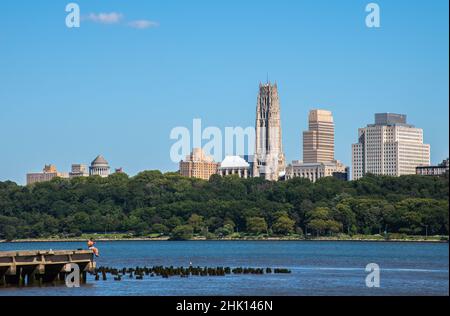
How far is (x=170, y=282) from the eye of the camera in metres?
86.6

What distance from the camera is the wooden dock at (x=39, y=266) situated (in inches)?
2906

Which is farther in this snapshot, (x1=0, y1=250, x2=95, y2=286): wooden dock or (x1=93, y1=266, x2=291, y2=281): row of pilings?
(x1=93, y1=266, x2=291, y2=281): row of pilings

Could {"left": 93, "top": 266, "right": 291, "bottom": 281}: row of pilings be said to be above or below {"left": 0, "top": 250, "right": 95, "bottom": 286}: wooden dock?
below

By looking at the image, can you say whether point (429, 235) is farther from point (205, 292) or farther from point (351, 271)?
point (205, 292)

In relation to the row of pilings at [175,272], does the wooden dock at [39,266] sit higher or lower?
higher

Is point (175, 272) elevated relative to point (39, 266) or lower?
lower

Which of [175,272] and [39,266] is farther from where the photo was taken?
[175,272]

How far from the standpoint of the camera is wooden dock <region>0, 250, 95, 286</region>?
242 feet

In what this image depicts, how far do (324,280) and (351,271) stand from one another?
1323cm

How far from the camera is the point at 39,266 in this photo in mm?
75312
